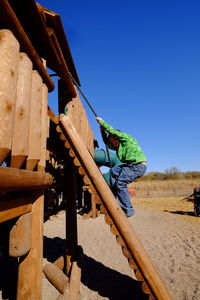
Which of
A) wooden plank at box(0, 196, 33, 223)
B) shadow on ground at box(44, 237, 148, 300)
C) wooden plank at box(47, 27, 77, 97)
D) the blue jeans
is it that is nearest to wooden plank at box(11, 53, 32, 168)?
wooden plank at box(0, 196, 33, 223)

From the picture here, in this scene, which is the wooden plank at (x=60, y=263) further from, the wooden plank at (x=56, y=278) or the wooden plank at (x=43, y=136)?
the wooden plank at (x=43, y=136)

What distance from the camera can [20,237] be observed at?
5.42ft

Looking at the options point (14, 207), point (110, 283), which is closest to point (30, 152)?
point (14, 207)

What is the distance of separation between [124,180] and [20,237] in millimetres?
2119

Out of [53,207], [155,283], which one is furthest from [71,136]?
[53,207]

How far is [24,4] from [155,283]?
121 inches

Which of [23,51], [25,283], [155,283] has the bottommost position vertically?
[155,283]

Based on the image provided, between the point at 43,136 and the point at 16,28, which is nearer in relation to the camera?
the point at 16,28

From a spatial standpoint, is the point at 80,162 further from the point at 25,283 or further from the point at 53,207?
the point at 53,207

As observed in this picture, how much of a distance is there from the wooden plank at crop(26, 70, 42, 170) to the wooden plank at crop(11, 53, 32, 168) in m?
0.18

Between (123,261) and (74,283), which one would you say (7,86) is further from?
(123,261)

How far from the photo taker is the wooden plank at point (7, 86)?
4.10 ft

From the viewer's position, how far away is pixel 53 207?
11.0 meters

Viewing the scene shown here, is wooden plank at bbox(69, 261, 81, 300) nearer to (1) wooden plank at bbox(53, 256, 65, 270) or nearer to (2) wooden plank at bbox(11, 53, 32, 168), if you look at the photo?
(1) wooden plank at bbox(53, 256, 65, 270)
